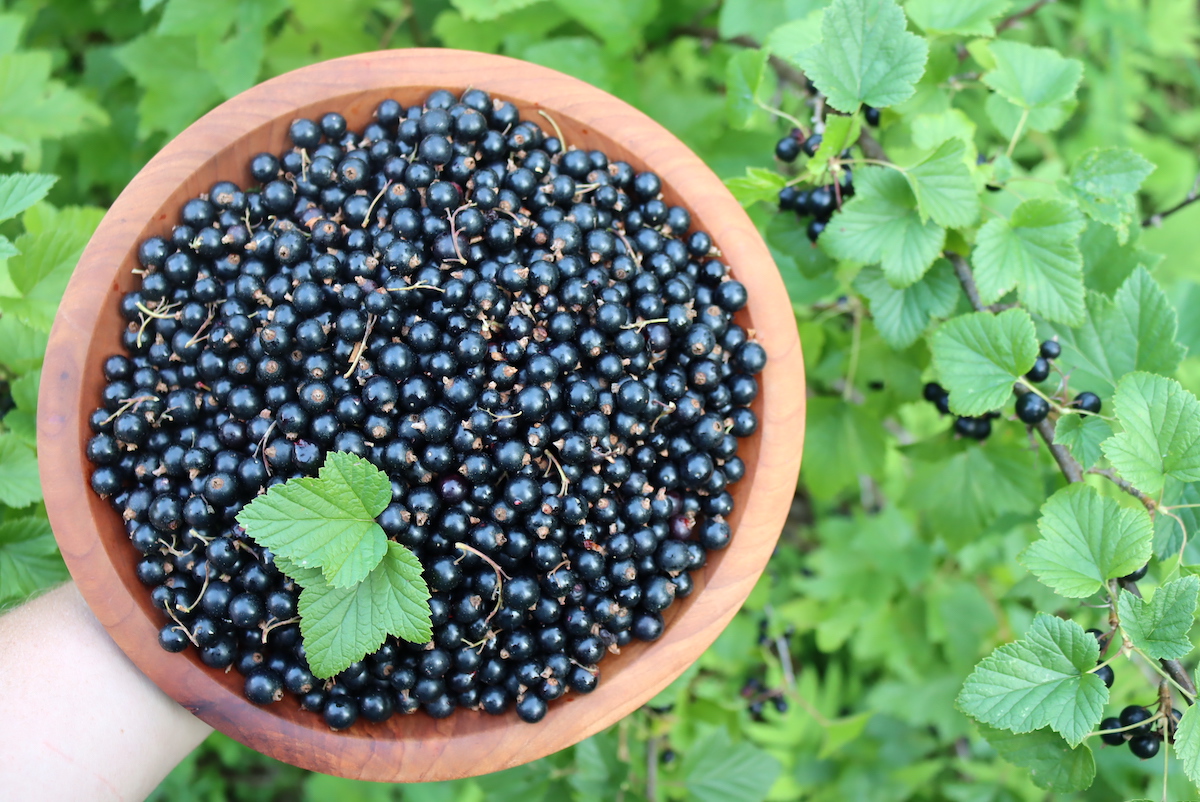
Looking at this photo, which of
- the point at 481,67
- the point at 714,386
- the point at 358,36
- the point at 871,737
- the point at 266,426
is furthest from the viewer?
the point at 871,737

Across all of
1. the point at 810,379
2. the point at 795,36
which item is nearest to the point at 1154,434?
the point at 795,36

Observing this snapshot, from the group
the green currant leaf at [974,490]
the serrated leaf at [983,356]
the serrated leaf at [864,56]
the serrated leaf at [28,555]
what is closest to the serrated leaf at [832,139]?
the serrated leaf at [864,56]

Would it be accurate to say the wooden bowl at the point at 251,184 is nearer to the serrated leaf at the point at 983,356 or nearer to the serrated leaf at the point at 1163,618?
the serrated leaf at the point at 983,356

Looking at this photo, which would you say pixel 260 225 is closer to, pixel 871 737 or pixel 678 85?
pixel 678 85

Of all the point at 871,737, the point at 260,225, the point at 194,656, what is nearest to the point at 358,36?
the point at 260,225

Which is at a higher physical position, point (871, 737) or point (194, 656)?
point (194, 656)

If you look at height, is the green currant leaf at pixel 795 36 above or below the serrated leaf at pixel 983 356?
above

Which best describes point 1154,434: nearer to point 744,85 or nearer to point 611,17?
point 744,85
